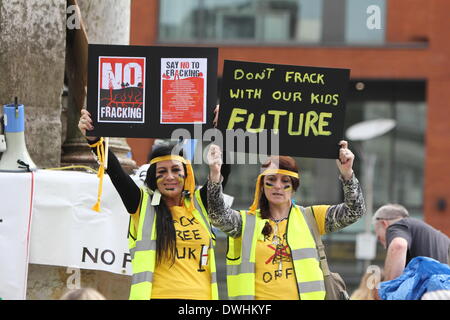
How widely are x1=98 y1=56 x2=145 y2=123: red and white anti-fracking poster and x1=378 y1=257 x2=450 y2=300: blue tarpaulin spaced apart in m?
1.74

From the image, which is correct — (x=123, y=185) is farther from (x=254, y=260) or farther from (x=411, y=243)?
(x=411, y=243)

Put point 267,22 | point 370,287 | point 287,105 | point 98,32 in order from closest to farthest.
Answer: point 287,105 < point 370,287 < point 98,32 < point 267,22

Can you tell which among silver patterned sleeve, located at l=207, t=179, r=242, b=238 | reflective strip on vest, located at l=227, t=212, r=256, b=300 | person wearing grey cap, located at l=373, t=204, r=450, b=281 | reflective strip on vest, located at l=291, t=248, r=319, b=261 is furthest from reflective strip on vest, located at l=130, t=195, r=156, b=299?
person wearing grey cap, located at l=373, t=204, r=450, b=281

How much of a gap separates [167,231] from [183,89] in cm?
87

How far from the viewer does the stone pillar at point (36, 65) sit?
6.55 meters

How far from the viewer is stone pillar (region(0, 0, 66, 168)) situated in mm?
6547

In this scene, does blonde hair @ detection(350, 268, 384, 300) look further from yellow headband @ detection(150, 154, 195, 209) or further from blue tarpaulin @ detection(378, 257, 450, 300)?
yellow headband @ detection(150, 154, 195, 209)

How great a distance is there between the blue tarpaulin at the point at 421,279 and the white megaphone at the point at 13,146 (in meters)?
2.57

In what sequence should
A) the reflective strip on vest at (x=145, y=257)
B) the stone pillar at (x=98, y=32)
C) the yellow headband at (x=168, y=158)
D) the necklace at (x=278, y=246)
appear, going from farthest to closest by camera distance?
the stone pillar at (x=98, y=32), the yellow headband at (x=168, y=158), the necklace at (x=278, y=246), the reflective strip on vest at (x=145, y=257)

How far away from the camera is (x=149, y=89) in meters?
5.35

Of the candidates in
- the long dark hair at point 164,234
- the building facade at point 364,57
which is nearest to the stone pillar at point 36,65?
the long dark hair at point 164,234

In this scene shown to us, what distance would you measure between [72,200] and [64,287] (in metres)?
0.67

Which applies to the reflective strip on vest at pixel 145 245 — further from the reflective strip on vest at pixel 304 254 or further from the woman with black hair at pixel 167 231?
the reflective strip on vest at pixel 304 254

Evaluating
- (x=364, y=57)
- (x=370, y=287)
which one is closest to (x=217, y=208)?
(x=370, y=287)
